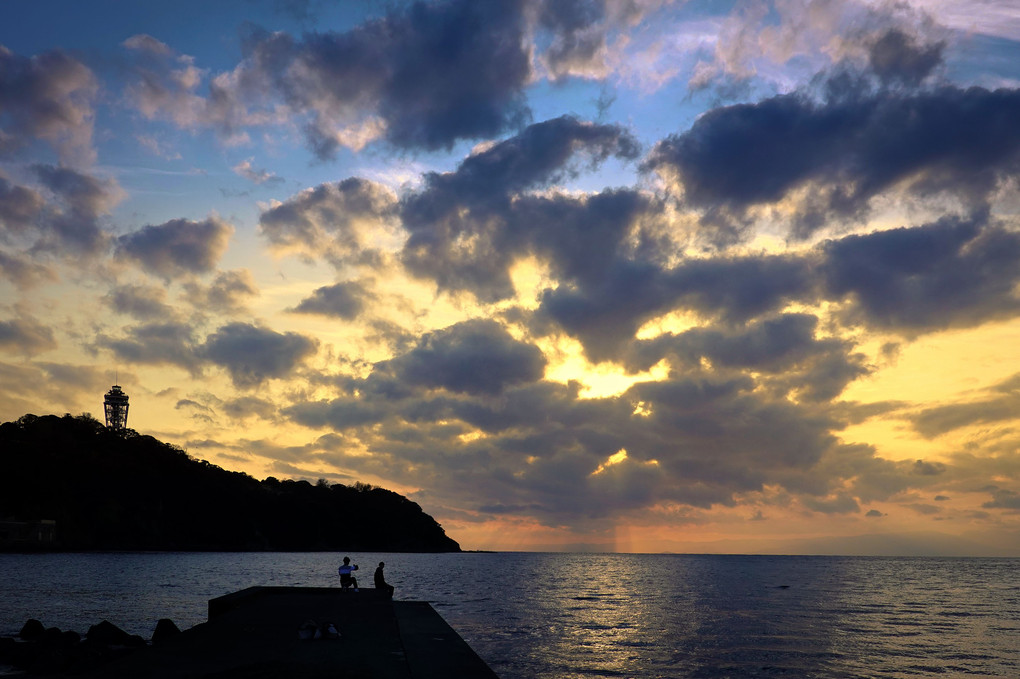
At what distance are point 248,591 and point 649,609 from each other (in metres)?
40.2

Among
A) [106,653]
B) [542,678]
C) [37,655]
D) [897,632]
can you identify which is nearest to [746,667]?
[542,678]

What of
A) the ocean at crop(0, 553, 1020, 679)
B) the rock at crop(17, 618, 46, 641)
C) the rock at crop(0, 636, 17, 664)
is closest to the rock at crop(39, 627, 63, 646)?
the rock at crop(0, 636, 17, 664)

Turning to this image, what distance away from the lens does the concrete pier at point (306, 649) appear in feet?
62.0

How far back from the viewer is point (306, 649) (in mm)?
22141

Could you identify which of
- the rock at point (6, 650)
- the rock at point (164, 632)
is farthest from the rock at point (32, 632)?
the rock at point (164, 632)

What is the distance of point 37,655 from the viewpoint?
A: 2809cm

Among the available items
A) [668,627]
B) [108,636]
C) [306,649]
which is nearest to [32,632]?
[108,636]

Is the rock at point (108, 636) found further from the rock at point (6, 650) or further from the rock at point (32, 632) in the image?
the rock at point (32, 632)

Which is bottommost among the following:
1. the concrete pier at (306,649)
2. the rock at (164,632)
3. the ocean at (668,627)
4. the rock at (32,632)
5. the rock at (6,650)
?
the ocean at (668,627)

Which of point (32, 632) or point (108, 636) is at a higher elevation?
point (108, 636)

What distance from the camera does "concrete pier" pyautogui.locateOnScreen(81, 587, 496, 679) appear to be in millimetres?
18891

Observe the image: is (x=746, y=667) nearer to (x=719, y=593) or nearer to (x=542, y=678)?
(x=542, y=678)

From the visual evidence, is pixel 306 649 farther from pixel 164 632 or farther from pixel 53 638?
pixel 53 638

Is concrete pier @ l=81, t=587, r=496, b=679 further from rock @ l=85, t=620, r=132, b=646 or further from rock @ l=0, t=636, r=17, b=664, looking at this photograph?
rock @ l=0, t=636, r=17, b=664
